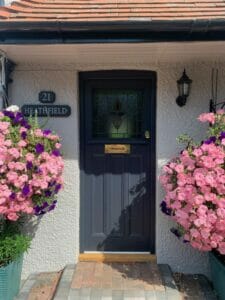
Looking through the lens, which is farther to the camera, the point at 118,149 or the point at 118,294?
the point at 118,149

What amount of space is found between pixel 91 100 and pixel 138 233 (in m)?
1.98

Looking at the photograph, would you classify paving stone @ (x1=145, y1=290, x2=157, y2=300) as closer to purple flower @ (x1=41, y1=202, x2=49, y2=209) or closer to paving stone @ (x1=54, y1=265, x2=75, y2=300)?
A: paving stone @ (x1=54, y1=265, x2=75, y2=300)

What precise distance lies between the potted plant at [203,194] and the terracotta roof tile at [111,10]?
1289 mm

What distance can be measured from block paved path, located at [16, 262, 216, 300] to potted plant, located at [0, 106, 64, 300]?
16.4 inches

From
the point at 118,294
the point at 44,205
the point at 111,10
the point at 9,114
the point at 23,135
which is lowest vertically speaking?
the point at 118,294

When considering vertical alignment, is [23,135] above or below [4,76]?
below

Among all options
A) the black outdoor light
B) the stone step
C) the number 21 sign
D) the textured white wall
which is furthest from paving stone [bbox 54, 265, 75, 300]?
the black outdoor light

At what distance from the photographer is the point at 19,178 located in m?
3.74

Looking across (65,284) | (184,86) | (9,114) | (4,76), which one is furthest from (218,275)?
(4,76)

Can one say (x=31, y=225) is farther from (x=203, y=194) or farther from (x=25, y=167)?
(x=203, y=194)

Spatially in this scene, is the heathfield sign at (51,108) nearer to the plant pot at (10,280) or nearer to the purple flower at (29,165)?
the purple flower at (29,165)

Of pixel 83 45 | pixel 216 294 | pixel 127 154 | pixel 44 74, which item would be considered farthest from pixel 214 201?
pixel 44 74

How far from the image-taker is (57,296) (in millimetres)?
3953

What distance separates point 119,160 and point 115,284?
1627 mm
